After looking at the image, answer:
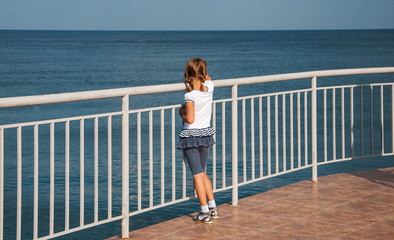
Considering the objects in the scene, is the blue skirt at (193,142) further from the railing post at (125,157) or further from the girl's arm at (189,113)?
the railing post at (125,157)

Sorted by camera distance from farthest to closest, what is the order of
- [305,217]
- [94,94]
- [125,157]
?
[305,217], [125,157], [94,94]

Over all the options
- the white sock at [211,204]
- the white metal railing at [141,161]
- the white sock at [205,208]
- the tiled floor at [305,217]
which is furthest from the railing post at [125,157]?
the white sock at [211,204]

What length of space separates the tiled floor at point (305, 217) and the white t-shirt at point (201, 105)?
85 centimetres

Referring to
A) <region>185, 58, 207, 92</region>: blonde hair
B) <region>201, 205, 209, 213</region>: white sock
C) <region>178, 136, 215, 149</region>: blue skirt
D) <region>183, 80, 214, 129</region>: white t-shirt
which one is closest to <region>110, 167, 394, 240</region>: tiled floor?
<region>201, 205, 209, 213</region>: white sock

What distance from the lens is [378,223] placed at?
19.2ft

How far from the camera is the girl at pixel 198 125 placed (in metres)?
5.44

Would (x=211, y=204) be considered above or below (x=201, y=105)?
below

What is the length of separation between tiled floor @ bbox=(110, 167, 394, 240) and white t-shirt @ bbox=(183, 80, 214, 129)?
2.79 ft

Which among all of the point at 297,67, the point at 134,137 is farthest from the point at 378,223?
the point at 297,67

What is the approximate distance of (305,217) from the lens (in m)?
6.09

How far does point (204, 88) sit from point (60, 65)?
201 ft

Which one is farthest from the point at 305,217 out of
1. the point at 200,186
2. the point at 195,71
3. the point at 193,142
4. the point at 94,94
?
the point at 94,94

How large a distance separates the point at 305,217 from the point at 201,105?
4.62 feet

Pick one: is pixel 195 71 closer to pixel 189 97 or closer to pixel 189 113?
pixel 189 97
